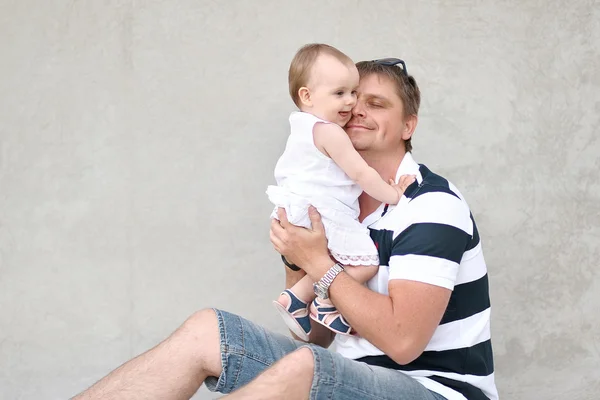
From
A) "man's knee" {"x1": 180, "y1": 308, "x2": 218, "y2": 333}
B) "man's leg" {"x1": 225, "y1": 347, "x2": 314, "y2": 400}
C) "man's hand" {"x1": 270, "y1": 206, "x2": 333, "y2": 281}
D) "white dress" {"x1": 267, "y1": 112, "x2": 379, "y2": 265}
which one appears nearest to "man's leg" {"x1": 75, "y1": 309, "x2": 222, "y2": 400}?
"man's knee" {"x1": 180, "y1": 308, "x2": 218, "y2": 333}

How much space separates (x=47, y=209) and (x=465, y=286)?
1920mm

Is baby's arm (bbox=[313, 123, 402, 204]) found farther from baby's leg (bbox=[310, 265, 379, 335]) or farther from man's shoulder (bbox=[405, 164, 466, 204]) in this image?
baby's leg (bbox=[310, 265, 379, 335])

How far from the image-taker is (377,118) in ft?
8.58

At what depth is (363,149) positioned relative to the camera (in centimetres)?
262

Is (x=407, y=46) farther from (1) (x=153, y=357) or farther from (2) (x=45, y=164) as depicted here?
(1) (x=153, y=357)

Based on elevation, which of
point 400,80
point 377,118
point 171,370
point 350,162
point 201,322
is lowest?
point 171,370

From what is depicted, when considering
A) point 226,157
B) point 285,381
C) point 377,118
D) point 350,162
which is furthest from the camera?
point 226,157

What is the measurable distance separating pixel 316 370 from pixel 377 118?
0.88 meters

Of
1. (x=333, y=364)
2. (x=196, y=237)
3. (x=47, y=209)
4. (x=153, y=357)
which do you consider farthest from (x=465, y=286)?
(x=47, y=209)

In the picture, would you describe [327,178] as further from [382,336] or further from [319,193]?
[382,336]

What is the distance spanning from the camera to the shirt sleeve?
2232 mm

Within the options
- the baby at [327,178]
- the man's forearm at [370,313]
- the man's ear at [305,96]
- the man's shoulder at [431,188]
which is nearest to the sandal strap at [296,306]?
the baby at [327,178]

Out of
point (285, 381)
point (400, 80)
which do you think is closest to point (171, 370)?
point (285, 381)

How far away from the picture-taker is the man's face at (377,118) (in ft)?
8.56
